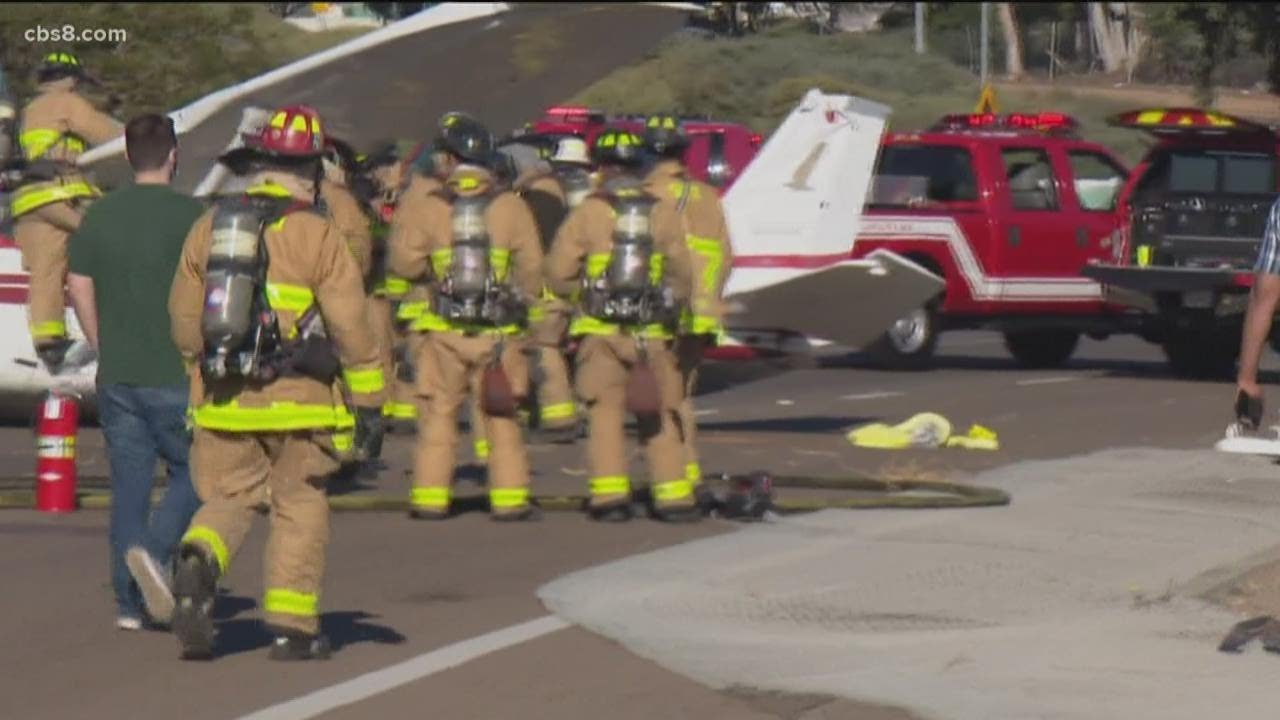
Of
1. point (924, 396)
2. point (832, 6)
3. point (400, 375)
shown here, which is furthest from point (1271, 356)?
point (832, 6)

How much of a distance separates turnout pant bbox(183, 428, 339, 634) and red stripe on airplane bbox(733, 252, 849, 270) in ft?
29.8

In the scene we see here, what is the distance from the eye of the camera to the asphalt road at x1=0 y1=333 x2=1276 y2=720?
907 cm

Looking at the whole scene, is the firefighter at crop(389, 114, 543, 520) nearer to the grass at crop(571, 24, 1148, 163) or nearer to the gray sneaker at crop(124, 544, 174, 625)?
the gray sneaker at crop(124, 544, 174, 625)

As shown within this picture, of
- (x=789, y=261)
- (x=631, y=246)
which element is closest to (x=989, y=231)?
(x=789, y=261)

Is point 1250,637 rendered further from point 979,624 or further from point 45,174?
point 45,174

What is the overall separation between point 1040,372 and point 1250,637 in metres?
15.0

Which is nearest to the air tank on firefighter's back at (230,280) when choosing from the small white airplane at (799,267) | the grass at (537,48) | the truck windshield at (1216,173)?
the grass at (537,48)

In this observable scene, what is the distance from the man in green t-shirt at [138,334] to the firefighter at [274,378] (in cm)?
68

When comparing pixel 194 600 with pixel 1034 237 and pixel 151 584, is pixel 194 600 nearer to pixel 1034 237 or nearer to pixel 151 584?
pixel 151 584

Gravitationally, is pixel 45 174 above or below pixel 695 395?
above

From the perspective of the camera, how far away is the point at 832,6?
60.8 metres

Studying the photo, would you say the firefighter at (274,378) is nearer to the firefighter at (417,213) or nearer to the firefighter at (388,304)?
the firefighter at (417,213)

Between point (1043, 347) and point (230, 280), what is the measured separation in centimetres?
1705

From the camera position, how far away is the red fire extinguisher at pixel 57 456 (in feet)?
44.2
